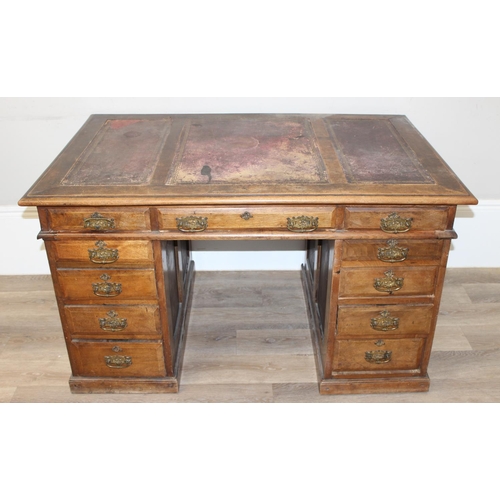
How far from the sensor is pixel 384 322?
7.22 feet

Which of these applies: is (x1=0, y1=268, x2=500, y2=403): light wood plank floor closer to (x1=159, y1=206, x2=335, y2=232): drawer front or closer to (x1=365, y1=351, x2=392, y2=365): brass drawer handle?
(x1=365, y1=351, x2=392, y2=365): brass drawer handle

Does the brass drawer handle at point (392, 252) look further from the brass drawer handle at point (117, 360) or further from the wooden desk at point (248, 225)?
the brass drawer handle at point (117, 360)

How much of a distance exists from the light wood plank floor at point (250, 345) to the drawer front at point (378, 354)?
134 millimetres

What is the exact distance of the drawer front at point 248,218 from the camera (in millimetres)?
1972

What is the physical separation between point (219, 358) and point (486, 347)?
126 centimetres

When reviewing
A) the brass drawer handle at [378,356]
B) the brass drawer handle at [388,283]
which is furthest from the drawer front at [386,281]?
the brass drawer handle at [378,356]

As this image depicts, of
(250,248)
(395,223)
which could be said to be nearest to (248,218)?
(395,223)

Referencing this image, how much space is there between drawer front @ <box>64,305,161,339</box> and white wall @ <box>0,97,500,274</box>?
0.93m

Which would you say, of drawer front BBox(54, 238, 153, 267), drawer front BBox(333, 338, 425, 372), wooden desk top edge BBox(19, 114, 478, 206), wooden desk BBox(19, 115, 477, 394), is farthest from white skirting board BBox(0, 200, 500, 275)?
drawer front BBox(54, 238, 153, 267)

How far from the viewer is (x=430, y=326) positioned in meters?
2.22

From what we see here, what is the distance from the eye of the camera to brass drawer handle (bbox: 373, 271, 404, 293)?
2102 millimetres

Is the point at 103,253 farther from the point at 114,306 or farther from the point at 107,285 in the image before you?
the point at 114,306
